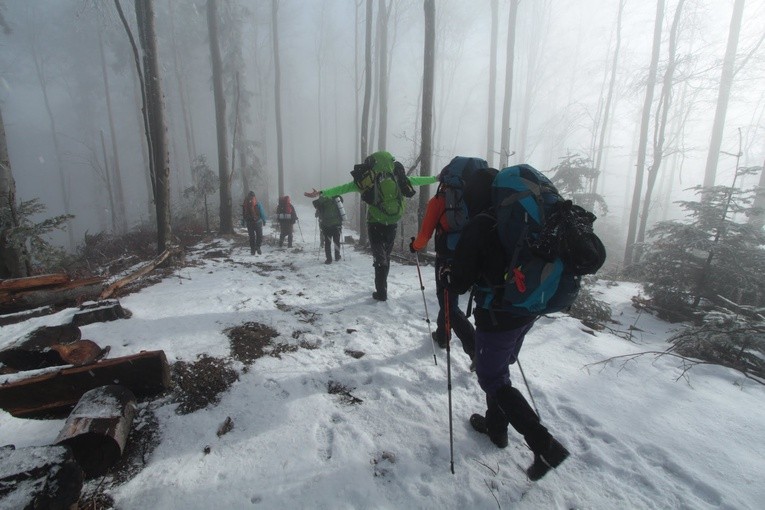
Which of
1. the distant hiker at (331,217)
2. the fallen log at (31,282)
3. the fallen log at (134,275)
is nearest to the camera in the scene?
the fallen log at (31,282)

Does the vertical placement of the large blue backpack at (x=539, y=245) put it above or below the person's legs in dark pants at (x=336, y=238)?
above

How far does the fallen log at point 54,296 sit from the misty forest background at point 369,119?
1.80 m

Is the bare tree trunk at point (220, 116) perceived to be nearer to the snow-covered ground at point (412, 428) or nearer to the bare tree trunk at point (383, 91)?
the bare tree trunk at point (383, 91)

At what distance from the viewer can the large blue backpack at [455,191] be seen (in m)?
3.24

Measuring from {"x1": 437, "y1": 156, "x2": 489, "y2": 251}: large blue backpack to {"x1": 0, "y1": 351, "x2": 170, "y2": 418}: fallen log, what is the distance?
3088 millimetres

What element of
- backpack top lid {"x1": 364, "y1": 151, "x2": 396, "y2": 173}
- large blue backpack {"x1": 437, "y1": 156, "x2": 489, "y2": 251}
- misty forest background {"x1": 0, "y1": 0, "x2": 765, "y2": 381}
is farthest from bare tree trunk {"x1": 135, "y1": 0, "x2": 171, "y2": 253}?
large blue backpack {"x1": 437, "y1": 156, "x2": 489, "y2": 251}

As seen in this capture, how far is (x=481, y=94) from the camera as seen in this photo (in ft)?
152

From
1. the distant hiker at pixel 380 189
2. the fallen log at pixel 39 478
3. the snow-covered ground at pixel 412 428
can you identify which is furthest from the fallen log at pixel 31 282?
the distant hiker at pixel 380 189

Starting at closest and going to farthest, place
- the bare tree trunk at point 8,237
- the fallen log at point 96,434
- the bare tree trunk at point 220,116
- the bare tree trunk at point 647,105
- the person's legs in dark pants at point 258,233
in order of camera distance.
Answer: the fallen log at point 96,434 → the bare tree trunk at point 8,237 → the person's legs in dark pants at point 258,233 → the bare tree trunk at point 220,116 → the bare tree trunk at point 647,105

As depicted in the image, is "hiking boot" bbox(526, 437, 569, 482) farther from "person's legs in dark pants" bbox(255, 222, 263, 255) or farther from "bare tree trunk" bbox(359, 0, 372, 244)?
"person's legs in dark pants" bbox(255, 222, 263, 255)

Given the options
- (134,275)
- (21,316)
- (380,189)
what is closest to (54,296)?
(21,316)

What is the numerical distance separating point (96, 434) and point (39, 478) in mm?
447

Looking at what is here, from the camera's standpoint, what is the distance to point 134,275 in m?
6.05

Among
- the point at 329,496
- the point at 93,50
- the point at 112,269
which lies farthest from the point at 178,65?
the point at 329,496
